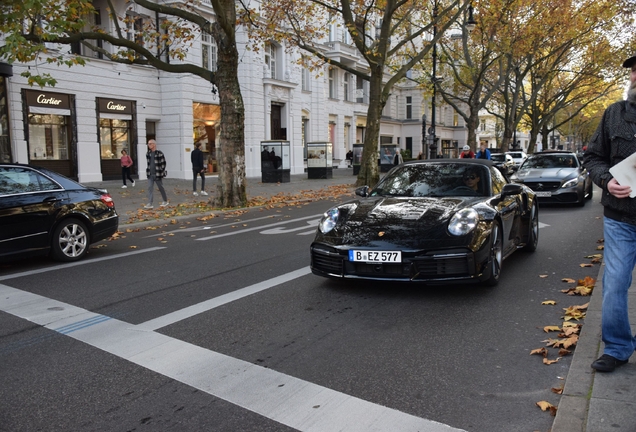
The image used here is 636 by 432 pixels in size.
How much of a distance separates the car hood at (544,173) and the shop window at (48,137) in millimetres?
17855

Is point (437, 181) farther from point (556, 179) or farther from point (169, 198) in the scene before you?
point (169, 198)

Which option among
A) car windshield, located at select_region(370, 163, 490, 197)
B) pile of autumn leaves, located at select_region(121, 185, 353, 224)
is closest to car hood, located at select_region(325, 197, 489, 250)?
car windshield, located at select_region(370, 163, 490, 197)

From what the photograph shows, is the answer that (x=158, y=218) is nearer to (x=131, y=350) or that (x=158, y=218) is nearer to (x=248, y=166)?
(x=131, y=350)

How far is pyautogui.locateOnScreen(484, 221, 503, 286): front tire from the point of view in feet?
19.2

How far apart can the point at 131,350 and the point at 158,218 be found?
30.3ft

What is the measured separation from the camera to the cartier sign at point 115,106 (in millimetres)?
24906

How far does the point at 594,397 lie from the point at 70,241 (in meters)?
7.22

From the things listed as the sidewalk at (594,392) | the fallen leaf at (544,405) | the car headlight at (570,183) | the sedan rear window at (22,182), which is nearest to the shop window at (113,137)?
the sedan rear window at (22,182)

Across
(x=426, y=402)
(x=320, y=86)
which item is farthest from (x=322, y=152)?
(x=426, y=402)

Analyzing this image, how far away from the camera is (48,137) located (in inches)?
899

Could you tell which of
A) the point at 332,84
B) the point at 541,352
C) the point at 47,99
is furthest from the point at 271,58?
the point at 541,352

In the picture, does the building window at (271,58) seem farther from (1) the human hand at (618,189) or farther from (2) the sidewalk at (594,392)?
(1) the human hand at (618,189)

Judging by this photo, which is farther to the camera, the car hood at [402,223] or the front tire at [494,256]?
the front tire at [494,256]

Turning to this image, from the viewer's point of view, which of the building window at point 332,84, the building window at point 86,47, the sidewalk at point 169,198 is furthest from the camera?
the building window at point 332,84
